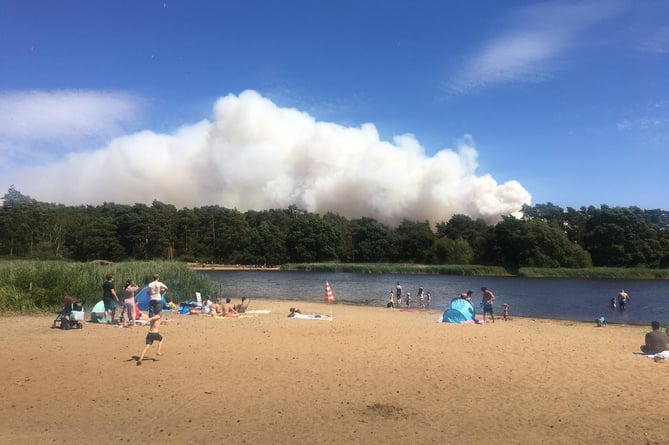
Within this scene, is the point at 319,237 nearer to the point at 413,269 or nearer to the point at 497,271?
the point at 413,269

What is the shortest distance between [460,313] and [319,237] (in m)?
111

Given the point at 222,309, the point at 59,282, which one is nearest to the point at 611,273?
the point at 222,309

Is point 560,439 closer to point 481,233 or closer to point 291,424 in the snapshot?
point 291,424

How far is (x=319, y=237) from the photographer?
5261 inches

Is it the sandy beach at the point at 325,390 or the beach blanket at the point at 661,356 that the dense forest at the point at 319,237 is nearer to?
the sandy beach at the point at 325,390

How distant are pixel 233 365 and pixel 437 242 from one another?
380 ft

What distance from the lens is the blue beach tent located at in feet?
76.6

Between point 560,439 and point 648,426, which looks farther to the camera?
point 648,426

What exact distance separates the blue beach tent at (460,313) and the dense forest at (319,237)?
82.2 meters

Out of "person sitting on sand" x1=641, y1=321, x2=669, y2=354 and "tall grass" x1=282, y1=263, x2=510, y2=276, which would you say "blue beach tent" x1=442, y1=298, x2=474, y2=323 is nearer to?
"person sitting on sand" x1=641, y1=321, x2=669, y2=354

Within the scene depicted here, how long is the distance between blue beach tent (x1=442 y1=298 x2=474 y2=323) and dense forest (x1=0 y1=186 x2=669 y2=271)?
82.2m

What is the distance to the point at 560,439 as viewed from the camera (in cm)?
779

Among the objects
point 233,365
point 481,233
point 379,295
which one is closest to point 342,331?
point 233,365

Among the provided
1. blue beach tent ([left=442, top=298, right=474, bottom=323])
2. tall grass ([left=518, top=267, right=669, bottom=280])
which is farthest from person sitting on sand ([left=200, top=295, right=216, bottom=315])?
tall grass ([left=518, top=267, right=669, bottom=280])
